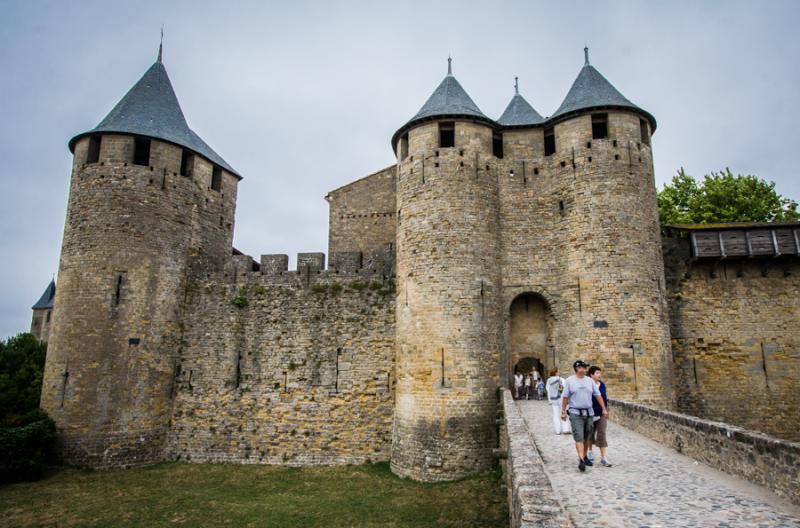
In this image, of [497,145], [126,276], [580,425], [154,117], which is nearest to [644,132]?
[497,145]

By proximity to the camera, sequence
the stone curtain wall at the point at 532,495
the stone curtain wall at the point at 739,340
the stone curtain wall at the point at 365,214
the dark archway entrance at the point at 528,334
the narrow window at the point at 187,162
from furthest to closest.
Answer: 1. the stone curtain wall at the point at 365,214
2. the narrow window at the point at 187,162
3. the stone curtain wall at the point at 739,340
4. the dark archway entrance at the point at 528,334
5. the stone curtain wall at the point at 532,495

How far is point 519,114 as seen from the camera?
17.2 meters

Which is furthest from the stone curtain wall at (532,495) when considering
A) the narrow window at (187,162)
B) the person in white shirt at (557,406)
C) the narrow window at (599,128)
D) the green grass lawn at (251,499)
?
the narrow window at (187,162)

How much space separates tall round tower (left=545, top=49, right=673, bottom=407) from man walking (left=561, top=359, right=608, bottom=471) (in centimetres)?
756

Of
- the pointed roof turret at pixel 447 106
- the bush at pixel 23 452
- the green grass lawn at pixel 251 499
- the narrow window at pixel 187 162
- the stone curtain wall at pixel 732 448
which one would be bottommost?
the green grass lawn at pixel 251 499

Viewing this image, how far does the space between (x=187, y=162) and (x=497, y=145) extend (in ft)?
35.4

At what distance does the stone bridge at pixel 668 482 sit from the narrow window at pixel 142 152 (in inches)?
613

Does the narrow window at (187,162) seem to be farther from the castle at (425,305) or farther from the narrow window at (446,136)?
the narrow window at (446,136)

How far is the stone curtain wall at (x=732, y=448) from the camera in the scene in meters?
5.39

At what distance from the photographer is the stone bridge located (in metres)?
4.79

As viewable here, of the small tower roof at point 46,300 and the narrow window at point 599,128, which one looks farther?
the small tower roof at point 46,300

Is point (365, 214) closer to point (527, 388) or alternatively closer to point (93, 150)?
point (527, 388)

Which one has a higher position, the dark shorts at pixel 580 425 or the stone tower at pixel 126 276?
the stone tower at pixel 126 276

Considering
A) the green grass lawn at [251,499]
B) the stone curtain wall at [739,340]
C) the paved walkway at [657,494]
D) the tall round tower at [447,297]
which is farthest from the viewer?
the stone curtain wall at [739,340]
